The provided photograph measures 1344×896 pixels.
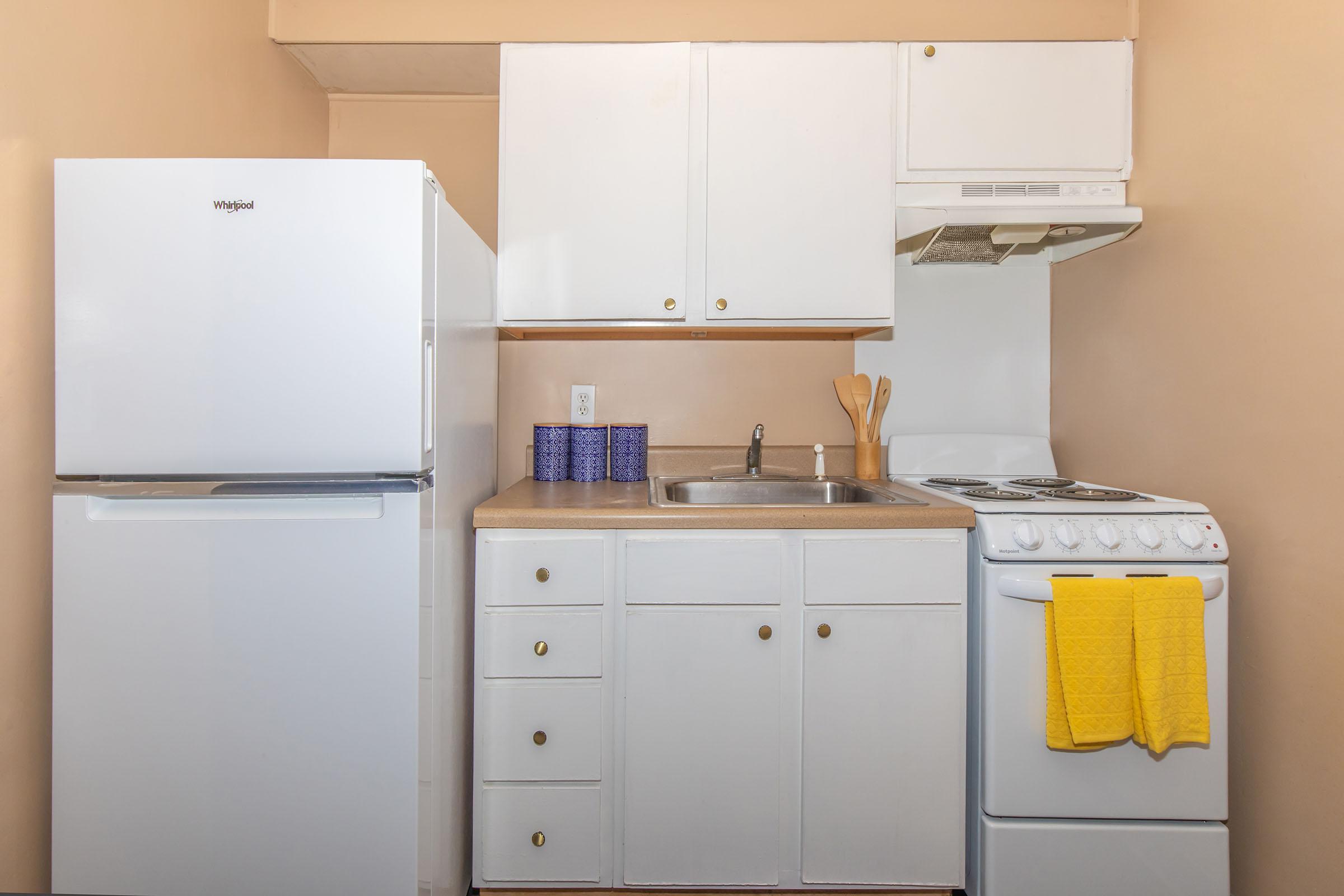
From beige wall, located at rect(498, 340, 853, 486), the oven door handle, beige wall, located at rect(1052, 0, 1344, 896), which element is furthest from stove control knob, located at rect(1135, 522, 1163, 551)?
beige wall, located at rect(498, 340, 853, 486)

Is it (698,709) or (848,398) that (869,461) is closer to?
(848,398)

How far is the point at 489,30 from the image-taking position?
1.89 meters

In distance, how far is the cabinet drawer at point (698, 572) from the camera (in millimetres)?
1513

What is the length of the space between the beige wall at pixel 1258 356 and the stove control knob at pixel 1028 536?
1.49 ft

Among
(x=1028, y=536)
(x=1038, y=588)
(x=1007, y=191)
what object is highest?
(x=1007, y=191)

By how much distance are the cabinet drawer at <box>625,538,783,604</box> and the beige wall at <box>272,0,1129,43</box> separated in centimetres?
141

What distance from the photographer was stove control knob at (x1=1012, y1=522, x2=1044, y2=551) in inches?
56.9

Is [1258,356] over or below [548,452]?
over

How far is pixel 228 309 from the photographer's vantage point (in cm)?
119

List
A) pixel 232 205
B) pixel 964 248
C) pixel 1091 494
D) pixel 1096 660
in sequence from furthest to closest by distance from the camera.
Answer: pixel 964 248, pixel 1091 494, pixel 1096 660, pixel 232 205

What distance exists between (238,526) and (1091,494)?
5.92 feet

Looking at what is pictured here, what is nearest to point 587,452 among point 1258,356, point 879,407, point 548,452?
point 548,452

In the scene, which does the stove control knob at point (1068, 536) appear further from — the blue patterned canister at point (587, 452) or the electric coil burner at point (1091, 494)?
the blue patterned canister at point (587, 452)

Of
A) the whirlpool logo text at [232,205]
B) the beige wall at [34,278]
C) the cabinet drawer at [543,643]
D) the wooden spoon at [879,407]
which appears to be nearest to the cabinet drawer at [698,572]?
the cabinet drawer at [543,643]
